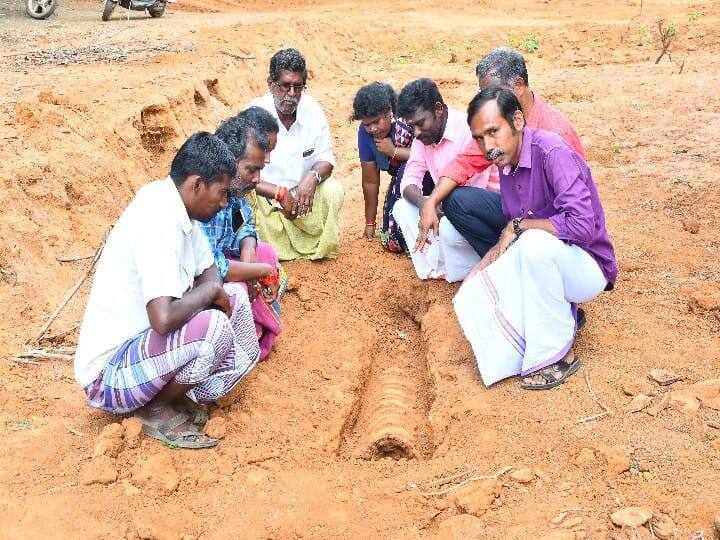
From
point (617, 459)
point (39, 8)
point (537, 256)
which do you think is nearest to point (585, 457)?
point (617, 459)

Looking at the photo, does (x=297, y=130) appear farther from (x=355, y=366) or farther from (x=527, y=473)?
A: (x=527, y=473)

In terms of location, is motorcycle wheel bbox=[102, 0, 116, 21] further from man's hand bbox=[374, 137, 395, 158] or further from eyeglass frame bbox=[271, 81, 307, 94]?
man's hand bbox=[374, 137, 395, 158]

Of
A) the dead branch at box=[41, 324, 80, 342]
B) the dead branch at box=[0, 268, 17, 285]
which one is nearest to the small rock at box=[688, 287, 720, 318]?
the dead branch at box=[41, 324, 80, 342]

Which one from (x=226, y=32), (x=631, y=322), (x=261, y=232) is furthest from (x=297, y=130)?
(x=226, y=32)

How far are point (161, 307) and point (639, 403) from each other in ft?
A: 6.80

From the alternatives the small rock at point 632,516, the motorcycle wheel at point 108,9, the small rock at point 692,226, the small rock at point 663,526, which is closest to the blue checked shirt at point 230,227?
the small rock at point 632,516

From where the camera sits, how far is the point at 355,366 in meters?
4.25

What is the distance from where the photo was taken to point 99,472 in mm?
3041

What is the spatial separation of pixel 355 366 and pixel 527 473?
145cm

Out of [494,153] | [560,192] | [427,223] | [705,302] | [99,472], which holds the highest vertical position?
[494,153]

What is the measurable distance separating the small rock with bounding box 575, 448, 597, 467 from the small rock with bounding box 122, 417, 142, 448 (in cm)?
183

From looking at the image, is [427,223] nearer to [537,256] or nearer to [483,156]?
[483,156]

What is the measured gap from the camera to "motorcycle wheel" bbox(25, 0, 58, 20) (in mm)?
10875

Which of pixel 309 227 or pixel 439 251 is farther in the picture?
pixel 309 227
